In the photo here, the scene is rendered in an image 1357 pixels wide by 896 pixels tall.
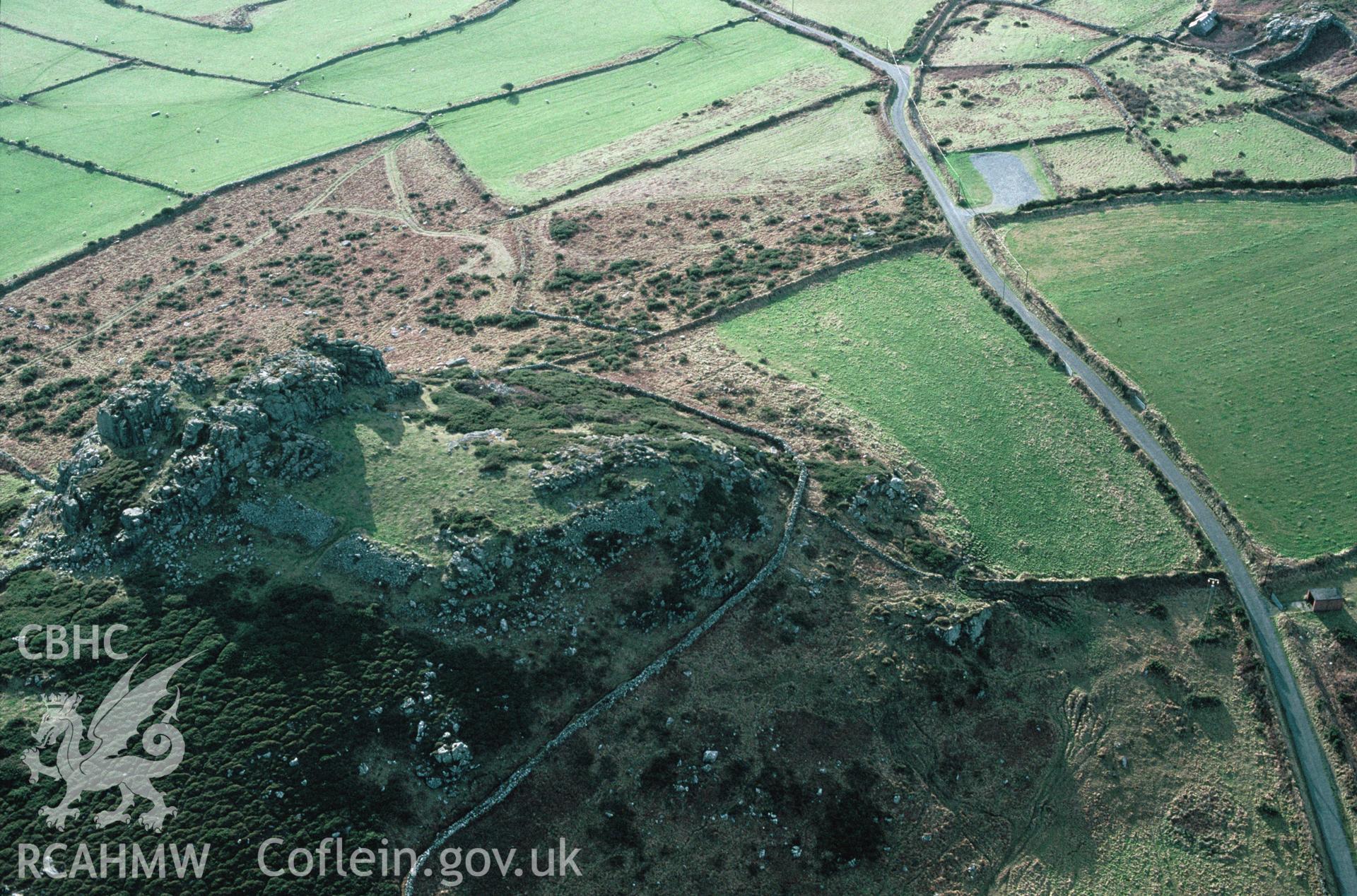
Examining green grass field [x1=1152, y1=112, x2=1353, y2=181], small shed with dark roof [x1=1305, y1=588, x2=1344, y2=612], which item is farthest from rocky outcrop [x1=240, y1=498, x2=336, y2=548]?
green grass field [x1=1152, y1=112, x2=1353, y2=181]

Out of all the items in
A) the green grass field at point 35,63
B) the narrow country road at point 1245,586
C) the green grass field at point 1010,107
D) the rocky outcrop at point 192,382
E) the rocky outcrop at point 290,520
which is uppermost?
the green grass field at point 35,63

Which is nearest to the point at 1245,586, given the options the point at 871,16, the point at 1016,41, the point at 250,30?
the point at 1016,41

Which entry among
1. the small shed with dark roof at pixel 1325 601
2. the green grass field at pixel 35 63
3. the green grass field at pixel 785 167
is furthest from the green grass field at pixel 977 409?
the green grass field at pixel 35 63

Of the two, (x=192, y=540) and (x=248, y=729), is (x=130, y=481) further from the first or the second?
(x=248, y=729)

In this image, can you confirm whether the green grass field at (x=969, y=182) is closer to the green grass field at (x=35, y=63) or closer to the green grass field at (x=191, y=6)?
the green grass field at (x=191, y=6)

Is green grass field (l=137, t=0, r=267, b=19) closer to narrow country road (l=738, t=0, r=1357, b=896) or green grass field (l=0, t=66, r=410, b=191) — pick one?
green grass field (l=0, t=66, r=410, b=191)

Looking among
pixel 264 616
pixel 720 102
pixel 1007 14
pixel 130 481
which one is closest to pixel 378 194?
pixel 720 102

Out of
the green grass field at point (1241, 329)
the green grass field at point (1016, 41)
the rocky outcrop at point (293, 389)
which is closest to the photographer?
the rocky outcrop at point (293, 389)
